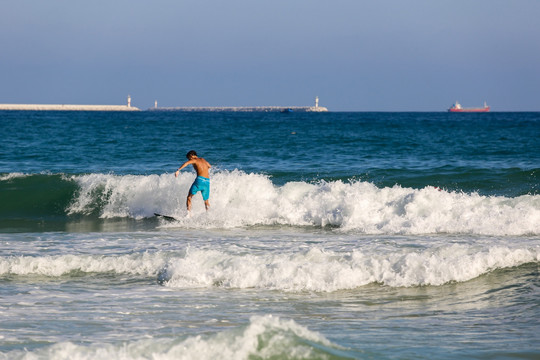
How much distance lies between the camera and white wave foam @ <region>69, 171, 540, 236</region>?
1280 centimetres

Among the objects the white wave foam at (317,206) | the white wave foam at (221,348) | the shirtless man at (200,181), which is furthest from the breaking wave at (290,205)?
the white wave foam at (221,348)

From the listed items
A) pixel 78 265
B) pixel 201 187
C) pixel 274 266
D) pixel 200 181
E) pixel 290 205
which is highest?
pixel 200 181

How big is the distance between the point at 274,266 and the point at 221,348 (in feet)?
12.4

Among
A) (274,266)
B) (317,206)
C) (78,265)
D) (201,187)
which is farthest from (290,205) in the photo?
(78,265)

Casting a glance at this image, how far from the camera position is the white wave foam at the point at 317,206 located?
12.8 meters

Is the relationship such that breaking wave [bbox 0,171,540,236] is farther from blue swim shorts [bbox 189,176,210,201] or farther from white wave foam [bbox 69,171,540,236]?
blue swim shorts [bbox 189,176,210,201]

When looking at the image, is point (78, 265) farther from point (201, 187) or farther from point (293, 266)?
point (201, 187)

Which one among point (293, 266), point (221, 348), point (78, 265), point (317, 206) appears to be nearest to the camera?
point (221, 348)

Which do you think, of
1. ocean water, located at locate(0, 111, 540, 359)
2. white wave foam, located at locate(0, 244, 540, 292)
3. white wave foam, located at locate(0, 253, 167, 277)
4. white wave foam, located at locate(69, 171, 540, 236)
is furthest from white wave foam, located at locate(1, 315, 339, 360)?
white wave foam, located at locate(69, 171, 540, 236)

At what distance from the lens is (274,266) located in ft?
28.9

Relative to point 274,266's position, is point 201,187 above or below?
above

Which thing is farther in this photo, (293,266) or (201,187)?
(201,187)

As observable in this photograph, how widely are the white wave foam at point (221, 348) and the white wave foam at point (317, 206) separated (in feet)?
25.3

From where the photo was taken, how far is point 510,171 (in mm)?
19812
